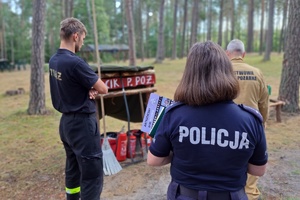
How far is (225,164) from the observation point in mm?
1384

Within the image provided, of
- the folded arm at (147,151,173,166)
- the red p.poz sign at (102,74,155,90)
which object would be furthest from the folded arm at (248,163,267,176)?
the red p.poz sign at (102,74,155,90)

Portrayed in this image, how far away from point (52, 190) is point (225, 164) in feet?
9.27

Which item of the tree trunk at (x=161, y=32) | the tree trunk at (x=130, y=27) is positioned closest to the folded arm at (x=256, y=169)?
the tree trunk at (x=130, y=27)

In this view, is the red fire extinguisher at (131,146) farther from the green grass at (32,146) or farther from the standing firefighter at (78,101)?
the standing firefighter at (78,101)

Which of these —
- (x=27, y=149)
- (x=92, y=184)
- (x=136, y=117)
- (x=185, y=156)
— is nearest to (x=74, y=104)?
(x=92, y=184)

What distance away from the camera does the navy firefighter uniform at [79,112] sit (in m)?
2.56

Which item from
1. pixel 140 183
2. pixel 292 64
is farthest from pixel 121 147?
pixel 292 64

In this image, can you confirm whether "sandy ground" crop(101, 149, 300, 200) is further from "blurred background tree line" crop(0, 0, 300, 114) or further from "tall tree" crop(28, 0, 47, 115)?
"tall tree" crop(28, 0, 47, 115)

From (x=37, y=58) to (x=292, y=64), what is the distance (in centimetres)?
615

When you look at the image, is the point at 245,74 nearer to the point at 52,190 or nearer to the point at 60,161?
the point at 52,190

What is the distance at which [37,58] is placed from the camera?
7.30m

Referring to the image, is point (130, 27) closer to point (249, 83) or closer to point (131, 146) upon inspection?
point (131, 146)

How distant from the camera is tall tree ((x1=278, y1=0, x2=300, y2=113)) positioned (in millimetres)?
6477

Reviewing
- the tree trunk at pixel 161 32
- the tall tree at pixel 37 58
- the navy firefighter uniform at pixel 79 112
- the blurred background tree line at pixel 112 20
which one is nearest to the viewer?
the navy firefighter uniform at pixel 79 112
